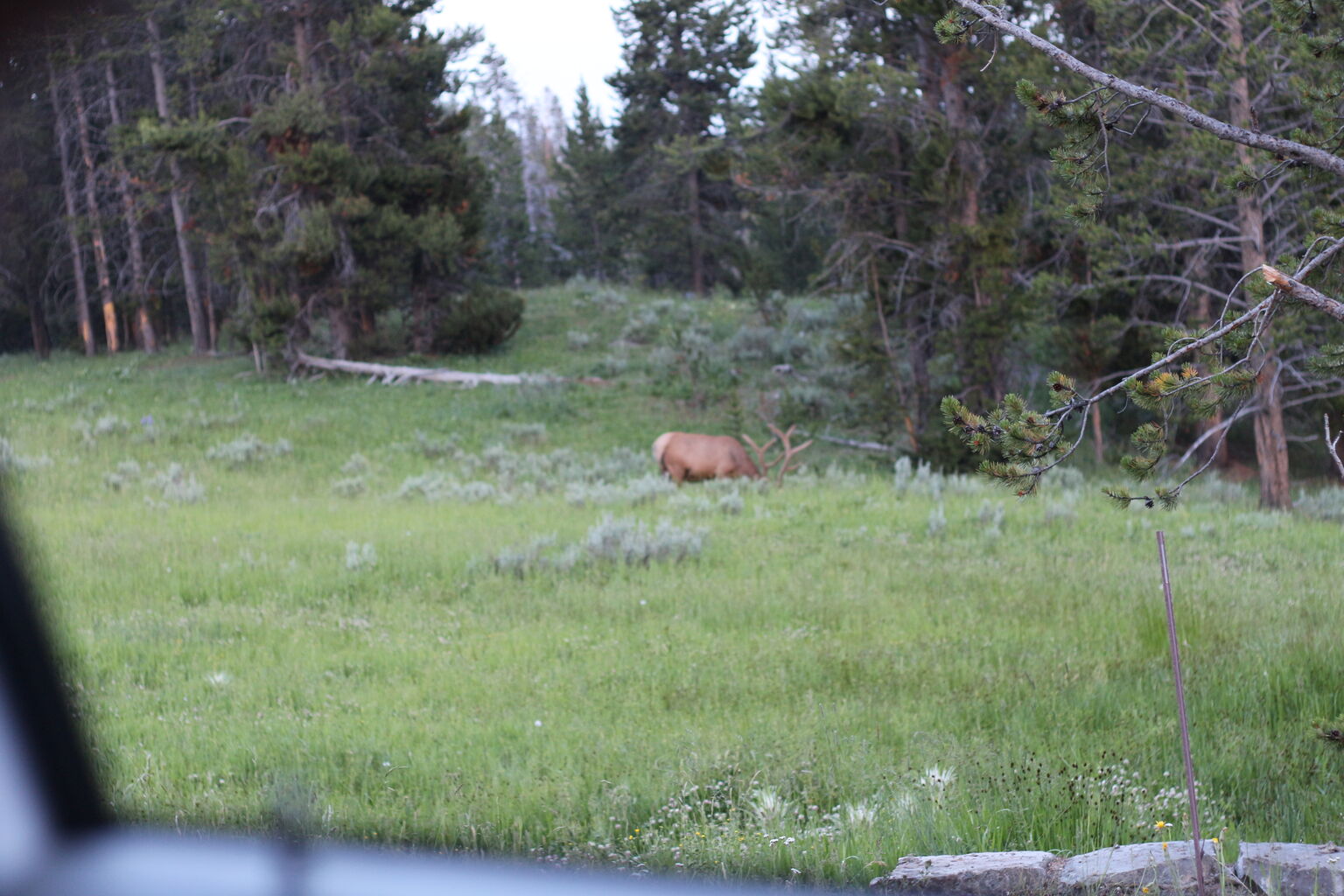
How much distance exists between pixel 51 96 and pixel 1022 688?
30.4 meters

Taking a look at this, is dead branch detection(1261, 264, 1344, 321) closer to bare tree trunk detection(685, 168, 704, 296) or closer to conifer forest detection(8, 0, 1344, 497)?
conifer forest detection(8, 0, 1344, 497)

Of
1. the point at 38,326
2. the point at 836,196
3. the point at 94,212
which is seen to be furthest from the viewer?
the point at 38,326

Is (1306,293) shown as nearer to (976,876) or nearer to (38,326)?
(976,876)

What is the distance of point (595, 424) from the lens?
21828 mm

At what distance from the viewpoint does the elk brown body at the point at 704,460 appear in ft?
53.0

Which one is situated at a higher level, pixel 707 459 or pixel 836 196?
pixel 836 196

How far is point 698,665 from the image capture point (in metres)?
6.66

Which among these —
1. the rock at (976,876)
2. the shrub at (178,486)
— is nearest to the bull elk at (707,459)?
the shrub at (178,486)

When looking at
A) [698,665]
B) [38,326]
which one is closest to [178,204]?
[38,326]

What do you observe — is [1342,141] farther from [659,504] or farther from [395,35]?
[395,35]

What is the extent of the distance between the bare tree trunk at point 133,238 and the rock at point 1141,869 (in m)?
30.0

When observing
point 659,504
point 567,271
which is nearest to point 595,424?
point 659,504

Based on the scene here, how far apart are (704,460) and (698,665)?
9.61 m

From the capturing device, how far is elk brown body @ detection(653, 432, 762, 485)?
635 inches
